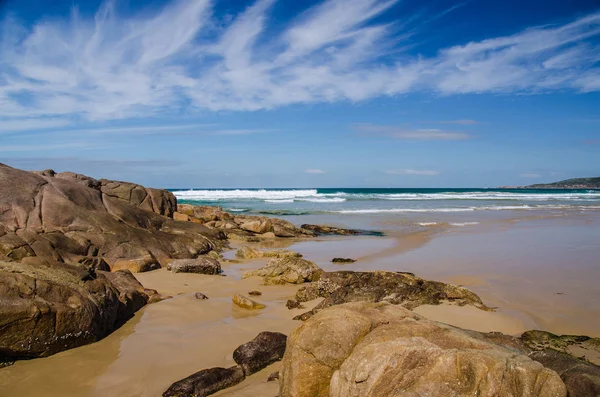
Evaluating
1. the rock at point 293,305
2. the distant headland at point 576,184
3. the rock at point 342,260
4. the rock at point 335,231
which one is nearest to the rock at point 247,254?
the rock at point 342,260

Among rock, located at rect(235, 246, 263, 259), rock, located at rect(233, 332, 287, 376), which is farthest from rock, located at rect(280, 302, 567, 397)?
rock, located at rect(235, 246, 263, 259)

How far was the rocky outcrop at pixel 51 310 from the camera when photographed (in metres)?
4.95

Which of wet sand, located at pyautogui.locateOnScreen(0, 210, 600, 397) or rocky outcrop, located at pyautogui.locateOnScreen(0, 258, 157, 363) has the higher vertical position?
rocky outcrop, located at pyautogui.locateOnScreen(0, 258, 157, 363)

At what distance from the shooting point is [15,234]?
8.41 meters

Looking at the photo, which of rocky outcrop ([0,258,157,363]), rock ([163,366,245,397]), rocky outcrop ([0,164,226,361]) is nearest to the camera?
rock ([163,366,245,397])

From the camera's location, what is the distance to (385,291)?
24.7 ft

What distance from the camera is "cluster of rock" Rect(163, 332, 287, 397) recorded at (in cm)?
439

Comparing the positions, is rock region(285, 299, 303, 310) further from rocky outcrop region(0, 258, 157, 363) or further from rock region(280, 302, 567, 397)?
rock region(280, 302, 567, 397)

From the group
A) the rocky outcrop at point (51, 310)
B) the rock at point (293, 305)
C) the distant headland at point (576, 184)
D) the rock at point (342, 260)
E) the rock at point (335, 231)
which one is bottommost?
the rock at point (335, 231)

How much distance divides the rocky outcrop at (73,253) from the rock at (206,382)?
1.87 meters

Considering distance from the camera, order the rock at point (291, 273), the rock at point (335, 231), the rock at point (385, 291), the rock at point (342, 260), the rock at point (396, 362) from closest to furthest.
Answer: the rock at point (396, 362) → the rock at point (385, 291) → the rock at point (291, 273) → the rock at point (342, 260) → the rock at point (335, 231)

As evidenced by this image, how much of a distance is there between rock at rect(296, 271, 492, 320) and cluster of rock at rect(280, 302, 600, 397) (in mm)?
3014

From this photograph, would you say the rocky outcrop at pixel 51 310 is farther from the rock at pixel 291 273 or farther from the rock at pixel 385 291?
the rock at pixel 291 273

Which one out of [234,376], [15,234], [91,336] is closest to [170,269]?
[15,234]
